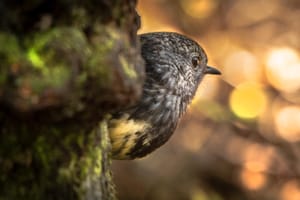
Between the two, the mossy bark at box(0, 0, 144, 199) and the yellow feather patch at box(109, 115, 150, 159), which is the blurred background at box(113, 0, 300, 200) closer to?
the yellow feather patch at box(109, 115, 150, 159)

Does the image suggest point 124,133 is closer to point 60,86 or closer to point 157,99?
point 157,99

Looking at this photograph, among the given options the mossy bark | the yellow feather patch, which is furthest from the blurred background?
the mossy bark

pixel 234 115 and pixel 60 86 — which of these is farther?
pixel 234 115

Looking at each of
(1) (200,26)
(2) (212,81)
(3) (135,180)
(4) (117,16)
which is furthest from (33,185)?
(1) (200,26)

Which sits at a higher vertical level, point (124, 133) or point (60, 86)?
point (60, 86)

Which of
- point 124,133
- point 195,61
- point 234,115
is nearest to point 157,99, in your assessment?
point 124,133

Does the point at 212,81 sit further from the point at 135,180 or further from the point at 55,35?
the point at 55,35
